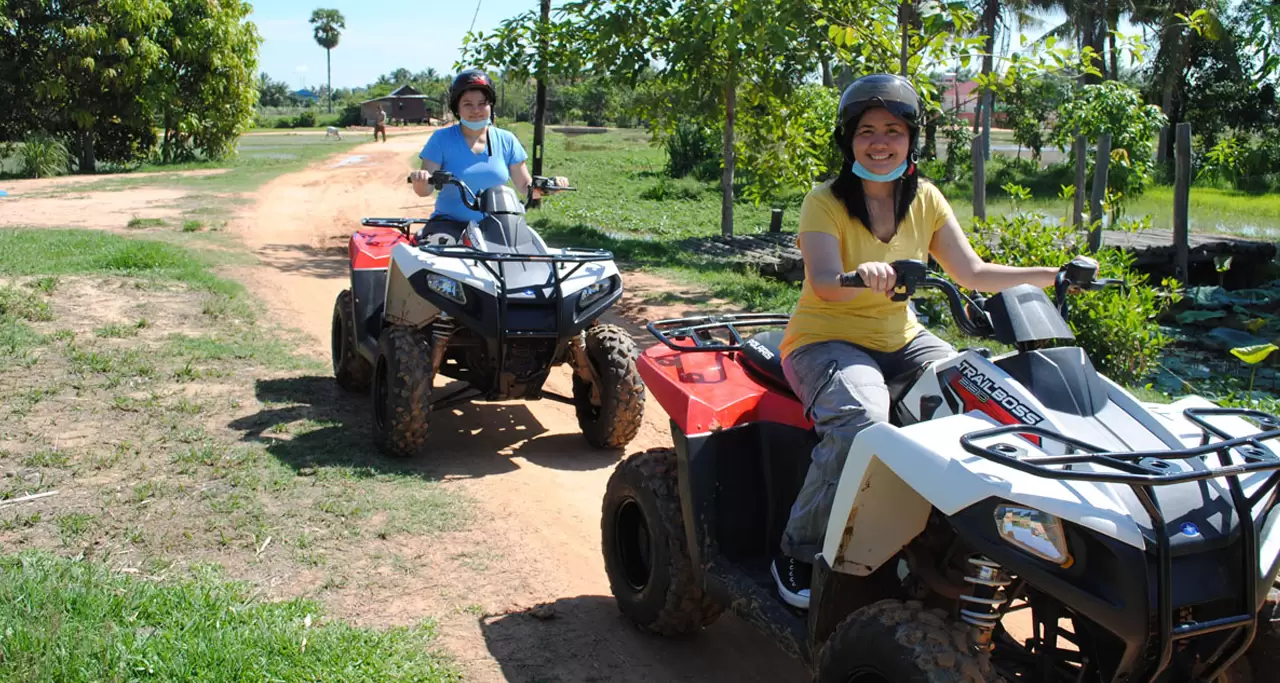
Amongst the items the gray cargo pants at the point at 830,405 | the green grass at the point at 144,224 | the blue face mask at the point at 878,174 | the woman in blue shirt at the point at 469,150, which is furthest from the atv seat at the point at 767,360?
the green grass at the point at 144,224

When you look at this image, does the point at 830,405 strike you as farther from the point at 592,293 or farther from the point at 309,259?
the point at 309,259

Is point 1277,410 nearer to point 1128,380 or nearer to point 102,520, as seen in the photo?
point 1128,380

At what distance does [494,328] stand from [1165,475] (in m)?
4.11

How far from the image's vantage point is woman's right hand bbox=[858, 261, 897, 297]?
3.06 m

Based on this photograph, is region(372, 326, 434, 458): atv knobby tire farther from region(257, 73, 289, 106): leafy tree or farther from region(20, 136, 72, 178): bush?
region(257, 73, 289, 106): leafy tree

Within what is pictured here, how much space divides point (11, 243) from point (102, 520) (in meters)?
9.79

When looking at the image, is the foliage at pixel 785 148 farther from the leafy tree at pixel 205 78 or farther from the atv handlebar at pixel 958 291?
the leafy tree at pixel 205 78

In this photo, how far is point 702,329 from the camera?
14.5ft

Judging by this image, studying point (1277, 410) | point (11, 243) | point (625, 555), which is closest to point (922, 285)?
point (625, 555)

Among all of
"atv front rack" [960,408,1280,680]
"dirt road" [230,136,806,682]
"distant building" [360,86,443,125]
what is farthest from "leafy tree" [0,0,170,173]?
"distant building" [360,86,443,125]

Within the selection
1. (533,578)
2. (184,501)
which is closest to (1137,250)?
(533,578)

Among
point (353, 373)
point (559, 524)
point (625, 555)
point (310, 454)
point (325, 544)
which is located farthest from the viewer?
point (353, 373)

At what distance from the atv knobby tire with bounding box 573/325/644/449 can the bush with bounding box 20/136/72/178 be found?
25851 millimetres

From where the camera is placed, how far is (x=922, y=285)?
3166 mm
